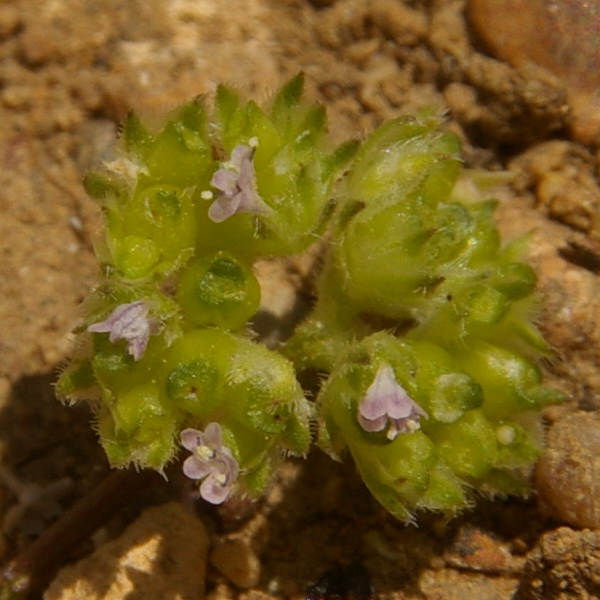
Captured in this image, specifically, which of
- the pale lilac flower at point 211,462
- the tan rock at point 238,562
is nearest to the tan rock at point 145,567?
the tan rock at point 238,562

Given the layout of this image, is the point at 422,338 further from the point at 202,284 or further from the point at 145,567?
the point at 145,567

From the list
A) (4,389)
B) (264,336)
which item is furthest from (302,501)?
(4,389)

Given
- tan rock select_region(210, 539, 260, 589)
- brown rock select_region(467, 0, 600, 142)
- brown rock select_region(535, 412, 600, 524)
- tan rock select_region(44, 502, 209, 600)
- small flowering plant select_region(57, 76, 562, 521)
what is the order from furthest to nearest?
1. brown rock select_region(467, 0, 600, 142)
2. tan rock select_region(210, 539, 260, 589)
3. tan rock select_region(44, 502, 209, 600)
4. brown rock select_region(535, 412, 600, 524)
5. small flowering plant select_region(57, 76, 562, 521)

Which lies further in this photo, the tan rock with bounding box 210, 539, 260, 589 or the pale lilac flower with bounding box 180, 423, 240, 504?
the tan rock with bounding box 210, 539, 260, 589

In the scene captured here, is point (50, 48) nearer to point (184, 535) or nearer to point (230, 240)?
point (230, 240)

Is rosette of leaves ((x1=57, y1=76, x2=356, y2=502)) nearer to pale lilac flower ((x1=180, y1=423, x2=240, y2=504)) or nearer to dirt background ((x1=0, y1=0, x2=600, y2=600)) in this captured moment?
pale lilac flower ((x1=180, y1=423, x2=240, y2=504))

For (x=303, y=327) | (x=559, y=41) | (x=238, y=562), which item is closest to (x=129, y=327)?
(x=303, y=327)

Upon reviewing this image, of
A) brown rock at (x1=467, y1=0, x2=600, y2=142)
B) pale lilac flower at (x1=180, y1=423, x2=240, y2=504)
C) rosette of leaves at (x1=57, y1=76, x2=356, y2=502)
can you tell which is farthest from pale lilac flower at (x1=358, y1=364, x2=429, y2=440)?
brown rock at (x1=467, y1=0, x2=600, y2=142)

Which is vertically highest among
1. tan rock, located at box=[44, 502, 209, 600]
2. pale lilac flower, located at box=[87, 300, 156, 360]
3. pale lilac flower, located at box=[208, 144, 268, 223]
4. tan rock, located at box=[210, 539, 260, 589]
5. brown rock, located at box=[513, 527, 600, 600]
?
pale lilac flower, located at box=[208, 144, 268, 223]
